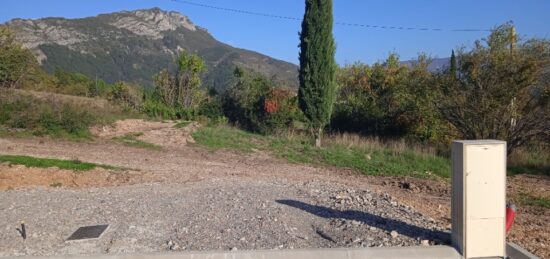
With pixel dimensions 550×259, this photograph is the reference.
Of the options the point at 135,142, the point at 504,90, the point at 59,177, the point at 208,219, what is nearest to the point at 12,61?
the point at 135,142

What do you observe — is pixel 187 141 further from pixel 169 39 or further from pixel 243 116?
pixel 169 39

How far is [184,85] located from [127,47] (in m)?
49.2

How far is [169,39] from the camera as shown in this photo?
273 ft

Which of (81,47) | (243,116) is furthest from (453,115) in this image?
(81,47)

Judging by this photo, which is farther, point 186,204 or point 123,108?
point 123,108

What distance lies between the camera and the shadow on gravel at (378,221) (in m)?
6.28

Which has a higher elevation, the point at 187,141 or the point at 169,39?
the point at 169,39

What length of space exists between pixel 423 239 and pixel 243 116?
19551mm

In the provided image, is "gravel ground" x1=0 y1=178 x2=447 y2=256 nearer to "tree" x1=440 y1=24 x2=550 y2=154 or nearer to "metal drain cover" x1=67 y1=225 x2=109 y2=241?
"metal drain cover" x1=67 y1=225 x2=109 y2=241

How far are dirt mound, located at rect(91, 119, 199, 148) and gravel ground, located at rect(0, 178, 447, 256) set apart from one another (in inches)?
315

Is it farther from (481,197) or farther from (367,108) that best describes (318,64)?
(481,197)

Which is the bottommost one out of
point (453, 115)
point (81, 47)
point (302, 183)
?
point (302, 183)

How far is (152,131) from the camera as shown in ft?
61.6

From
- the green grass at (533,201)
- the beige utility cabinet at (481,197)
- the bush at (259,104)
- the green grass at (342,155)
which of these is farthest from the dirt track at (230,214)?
the bush at (259,104)
